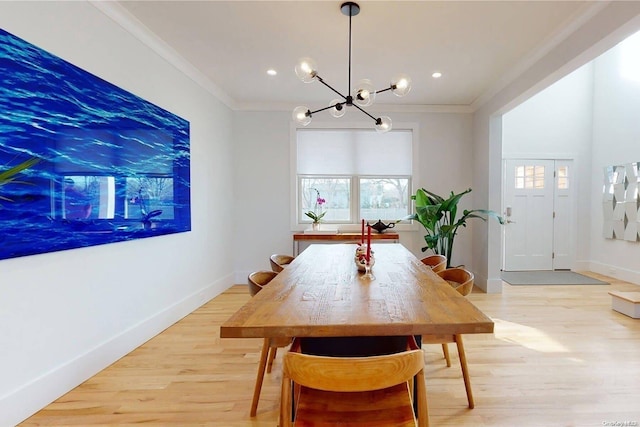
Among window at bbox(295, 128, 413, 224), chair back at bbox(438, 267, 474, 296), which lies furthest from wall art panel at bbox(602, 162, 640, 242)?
chair back at bbox(438, 267, 474, 296)

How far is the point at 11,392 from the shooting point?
5.63 ft

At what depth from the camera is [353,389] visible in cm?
97

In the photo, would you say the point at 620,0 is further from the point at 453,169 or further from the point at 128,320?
the point at 128,320

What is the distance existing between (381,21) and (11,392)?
3.54 m

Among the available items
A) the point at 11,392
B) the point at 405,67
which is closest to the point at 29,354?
the point at 11,392

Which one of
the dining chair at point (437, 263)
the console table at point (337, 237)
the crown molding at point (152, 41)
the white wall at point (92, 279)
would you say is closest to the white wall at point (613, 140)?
the console table at point (337, 237)

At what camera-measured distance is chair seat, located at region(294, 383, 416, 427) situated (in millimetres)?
1119

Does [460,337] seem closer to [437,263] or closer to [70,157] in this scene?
[437,263]

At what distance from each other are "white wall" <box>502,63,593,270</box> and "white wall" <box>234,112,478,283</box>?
1440mm

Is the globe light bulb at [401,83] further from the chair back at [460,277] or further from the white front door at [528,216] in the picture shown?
the white front door at [528,216]

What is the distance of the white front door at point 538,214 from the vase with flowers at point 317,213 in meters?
3.41

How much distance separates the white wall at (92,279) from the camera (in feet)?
5.74

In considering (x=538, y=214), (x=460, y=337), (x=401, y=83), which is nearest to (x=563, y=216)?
(x=538, y=214)

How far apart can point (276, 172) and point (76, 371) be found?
11.0 feet
